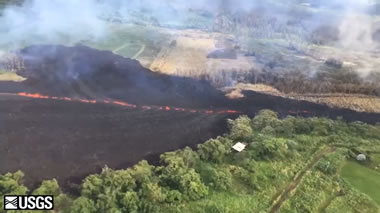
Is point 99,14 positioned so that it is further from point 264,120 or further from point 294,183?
point 294,183

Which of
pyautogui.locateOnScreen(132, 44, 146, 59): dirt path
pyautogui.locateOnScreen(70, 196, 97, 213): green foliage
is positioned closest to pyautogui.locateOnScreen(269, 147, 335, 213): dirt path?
pyautogui.locateOnScreen(70, 196, 97, 213): green foliage

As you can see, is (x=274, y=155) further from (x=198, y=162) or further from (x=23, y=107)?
(x=23, y=107)

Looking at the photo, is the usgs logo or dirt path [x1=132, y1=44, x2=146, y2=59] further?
dirt path [x1=132, y1=44, x2=146, y2=59]

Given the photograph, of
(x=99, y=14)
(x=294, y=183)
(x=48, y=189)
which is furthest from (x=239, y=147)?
(x=99, y=14)

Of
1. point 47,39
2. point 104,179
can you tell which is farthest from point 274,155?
point 47,39

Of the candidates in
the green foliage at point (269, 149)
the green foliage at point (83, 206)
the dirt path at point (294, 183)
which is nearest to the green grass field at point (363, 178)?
the dirt path at point (294, 183)

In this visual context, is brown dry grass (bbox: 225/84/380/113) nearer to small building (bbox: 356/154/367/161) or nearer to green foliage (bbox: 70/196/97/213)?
small building (bbox: 356/154/367/161)
